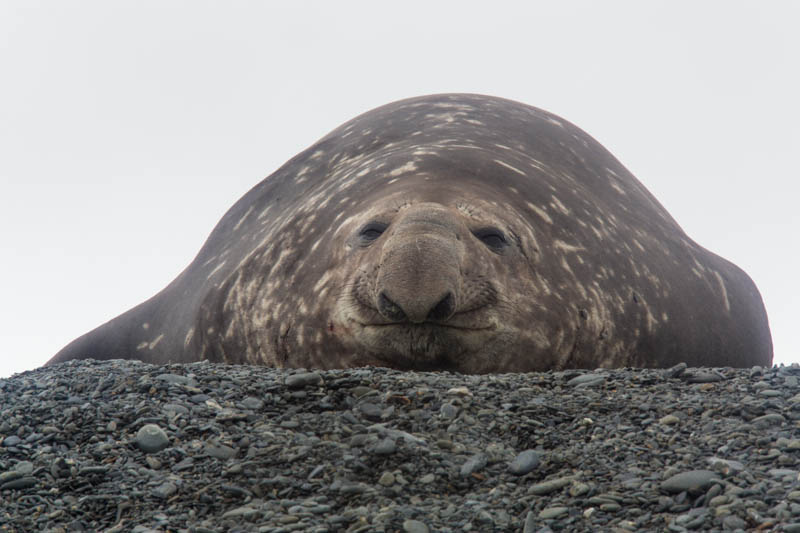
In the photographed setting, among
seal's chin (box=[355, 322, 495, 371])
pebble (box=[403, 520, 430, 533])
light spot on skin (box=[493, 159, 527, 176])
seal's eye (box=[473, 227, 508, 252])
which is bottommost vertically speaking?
pebble (box=[403, 520, 430, 533])

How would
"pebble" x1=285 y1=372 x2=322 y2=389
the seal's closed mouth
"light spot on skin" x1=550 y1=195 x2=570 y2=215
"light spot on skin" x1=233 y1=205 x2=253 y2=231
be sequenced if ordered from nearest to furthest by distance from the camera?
"pebble" x1=285 y1=372 x2=322 y2=389 → the seal's closed mouth → "light spot on skin" x1=550 y1=195 x2=570 y2=215 → "light spot on skin" x1=233 y1=205 x2=253 y2=231

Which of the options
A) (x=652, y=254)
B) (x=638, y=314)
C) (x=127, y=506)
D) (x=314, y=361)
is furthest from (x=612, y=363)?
(x=127, y=506)

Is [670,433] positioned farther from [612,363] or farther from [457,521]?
[612,363]

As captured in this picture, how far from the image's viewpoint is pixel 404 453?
2.86 meters

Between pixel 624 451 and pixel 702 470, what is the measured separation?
0.28 m

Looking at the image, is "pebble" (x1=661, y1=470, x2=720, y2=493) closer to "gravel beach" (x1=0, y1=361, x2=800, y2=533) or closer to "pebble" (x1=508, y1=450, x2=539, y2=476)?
"gravel beach" (x1=0, y1=361, x2=800, y2=533)

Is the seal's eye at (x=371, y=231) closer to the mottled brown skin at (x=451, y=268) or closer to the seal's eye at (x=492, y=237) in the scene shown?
the mottled brown skin at (x=451, y=268)

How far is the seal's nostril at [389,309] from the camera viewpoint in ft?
12.9

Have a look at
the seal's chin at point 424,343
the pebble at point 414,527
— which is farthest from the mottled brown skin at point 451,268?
the pebble at point 414,527

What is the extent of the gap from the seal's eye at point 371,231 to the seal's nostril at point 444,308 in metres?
0.65

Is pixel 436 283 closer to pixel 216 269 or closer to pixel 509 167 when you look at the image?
pixel 509 167

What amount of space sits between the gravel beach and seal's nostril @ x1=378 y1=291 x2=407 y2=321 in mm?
370

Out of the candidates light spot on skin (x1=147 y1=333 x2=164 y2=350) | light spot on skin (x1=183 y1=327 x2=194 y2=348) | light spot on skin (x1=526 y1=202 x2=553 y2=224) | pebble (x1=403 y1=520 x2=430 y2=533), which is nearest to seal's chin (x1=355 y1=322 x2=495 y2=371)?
light spot on skin (x1=526 y1=202 x2=553 y2=224)

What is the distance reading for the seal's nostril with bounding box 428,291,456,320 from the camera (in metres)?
3.88
